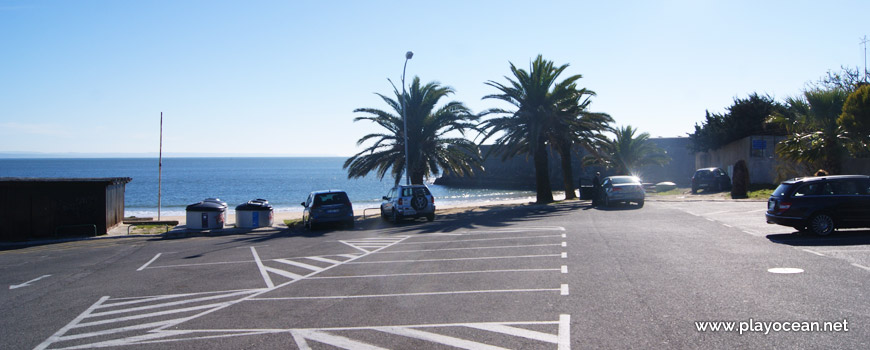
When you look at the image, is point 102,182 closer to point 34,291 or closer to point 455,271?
point 34,291

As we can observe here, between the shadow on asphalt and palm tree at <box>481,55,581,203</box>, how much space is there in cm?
1840

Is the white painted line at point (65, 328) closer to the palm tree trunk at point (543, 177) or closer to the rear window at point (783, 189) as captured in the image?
the rear window at point (783, 189)

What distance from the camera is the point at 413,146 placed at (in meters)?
34.3

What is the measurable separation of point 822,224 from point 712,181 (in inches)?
971

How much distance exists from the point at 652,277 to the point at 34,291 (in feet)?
35.2

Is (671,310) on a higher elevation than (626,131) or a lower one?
lower

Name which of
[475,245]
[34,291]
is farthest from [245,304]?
[475,245]

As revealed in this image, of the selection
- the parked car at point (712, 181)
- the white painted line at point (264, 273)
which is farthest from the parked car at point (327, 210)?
the parked car at point (712, 181)

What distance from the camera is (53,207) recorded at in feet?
76.5

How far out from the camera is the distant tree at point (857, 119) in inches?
907

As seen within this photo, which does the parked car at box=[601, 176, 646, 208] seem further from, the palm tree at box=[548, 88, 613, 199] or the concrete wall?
the concrete wall

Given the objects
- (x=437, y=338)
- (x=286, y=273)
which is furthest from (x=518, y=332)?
(x=286, y=273)

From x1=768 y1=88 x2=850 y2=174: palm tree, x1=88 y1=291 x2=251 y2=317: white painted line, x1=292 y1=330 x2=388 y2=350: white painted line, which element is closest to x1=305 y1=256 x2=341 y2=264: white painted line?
x1=88 y1=291 x2=251 y2=317: white painted line

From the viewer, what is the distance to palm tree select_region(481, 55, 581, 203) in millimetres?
32656
